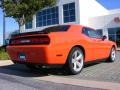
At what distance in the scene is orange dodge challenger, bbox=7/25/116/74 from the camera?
799 centimetres

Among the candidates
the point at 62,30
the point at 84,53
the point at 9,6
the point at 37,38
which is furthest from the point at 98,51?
the point at 9,6

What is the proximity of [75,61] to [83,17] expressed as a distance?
32170 mm

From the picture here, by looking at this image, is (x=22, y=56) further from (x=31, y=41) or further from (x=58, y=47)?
(x=58, y=47)

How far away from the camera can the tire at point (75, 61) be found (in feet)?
27.7

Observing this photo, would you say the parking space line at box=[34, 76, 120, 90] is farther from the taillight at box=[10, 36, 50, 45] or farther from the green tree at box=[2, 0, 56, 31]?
the green tree at box=[2, 0, 56, 31]

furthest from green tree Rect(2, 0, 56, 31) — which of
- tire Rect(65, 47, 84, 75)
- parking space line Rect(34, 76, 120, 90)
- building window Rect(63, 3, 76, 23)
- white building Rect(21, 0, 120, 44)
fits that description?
parking space line Rect(34, 76, 120, 90)

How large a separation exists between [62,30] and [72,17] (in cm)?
3300

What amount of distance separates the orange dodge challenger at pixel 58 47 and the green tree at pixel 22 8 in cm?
1685

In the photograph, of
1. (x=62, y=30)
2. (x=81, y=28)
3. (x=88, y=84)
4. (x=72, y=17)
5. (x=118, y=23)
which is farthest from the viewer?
(x=72, y=17)

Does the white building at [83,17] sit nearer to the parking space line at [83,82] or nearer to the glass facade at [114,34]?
the glass facade at [114,34]

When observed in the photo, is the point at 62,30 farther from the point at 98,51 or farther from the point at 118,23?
the point at 118,23

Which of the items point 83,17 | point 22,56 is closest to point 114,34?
point 83,17

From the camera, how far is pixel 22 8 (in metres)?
26.0

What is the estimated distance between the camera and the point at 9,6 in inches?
1014
